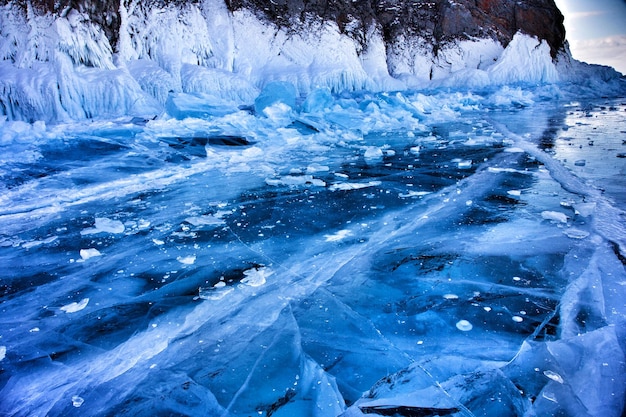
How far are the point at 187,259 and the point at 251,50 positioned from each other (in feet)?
43.4

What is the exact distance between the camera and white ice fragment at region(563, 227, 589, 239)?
228 centimetres

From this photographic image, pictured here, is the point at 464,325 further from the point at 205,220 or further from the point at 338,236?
the point at 205,220

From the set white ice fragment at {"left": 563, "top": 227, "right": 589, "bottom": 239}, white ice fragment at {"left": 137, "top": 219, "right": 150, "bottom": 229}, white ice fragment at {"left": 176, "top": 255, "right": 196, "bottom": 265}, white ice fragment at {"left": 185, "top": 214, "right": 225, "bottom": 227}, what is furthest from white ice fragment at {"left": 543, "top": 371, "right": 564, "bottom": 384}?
white ice fragment at {"left": 137, "top": 219, "right": 150, "bottom": 229}

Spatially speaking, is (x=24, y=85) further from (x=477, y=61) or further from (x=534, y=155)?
(x=477, y=61)

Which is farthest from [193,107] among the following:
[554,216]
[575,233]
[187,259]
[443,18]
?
[443,18]

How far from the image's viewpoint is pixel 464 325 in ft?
5.01

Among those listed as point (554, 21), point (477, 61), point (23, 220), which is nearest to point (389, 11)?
point (477, 61)

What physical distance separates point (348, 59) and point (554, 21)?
12.8m

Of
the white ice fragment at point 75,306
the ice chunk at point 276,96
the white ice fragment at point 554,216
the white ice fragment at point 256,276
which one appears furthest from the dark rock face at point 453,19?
the white ice fragment at point 75,306

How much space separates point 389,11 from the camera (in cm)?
1833

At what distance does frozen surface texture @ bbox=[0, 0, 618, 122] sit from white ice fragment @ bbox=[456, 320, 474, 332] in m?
8.69

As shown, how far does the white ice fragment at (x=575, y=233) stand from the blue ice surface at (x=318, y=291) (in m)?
0.02

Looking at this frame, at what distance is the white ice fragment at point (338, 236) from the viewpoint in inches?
95.7

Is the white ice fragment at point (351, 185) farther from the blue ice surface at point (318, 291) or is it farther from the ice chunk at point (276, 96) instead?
the ice chunk at point (276, 96)
